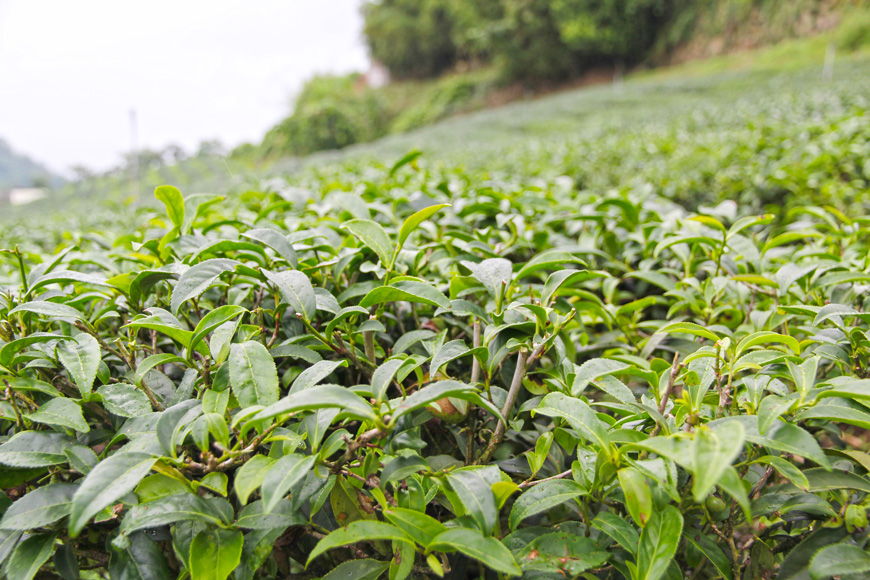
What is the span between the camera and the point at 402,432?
75 centimetres

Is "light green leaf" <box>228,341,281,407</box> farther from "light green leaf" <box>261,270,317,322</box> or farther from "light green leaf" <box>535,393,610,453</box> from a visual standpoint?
"light green leaf" <box>535,393,610,453</box>

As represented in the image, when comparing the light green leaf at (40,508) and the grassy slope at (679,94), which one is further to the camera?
the grassy slope at (679,94)

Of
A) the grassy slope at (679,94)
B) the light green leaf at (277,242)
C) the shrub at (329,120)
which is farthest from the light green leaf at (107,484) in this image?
the shrub at (329,120)

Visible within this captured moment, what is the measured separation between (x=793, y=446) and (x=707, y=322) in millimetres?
679

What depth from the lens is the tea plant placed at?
64cm

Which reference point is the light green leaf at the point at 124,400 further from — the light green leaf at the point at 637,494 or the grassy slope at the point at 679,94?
the grassy slope at the point at 679,94

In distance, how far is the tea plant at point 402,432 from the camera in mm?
639

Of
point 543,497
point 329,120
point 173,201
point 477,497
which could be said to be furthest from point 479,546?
point 329,120

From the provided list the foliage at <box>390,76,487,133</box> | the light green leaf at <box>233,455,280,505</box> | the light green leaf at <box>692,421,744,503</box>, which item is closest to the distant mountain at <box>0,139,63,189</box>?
the foliage at <box>390,76,487,133</box>

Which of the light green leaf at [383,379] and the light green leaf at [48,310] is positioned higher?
the light green leaf at [48,310]

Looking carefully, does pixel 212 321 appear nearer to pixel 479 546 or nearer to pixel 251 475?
pixel 251 475

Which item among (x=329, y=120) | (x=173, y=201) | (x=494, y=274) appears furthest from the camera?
(x=329, y=120)

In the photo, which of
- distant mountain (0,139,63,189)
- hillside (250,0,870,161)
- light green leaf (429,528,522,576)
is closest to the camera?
light green leaf (429,528,522,576)

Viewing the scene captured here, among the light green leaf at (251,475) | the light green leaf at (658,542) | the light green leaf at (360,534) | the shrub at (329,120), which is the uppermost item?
the shrub at (329,120)
